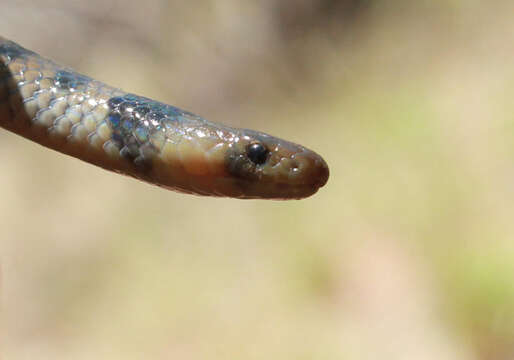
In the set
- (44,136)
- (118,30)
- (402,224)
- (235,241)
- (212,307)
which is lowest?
(212,307)

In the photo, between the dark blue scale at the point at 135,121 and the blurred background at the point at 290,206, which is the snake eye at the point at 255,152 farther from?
the blurred background at the point at 290,206

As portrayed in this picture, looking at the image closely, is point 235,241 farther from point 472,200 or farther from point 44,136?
point 44,136

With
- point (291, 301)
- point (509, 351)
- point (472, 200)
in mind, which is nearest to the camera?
point (509, 351)

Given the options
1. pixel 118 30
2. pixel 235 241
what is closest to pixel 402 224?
pixel 235 241

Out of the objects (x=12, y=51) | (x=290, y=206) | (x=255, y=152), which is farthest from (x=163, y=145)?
(x=290, y=206)

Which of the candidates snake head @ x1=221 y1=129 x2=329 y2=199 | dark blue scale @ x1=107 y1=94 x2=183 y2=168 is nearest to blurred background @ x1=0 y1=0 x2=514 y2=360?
snake head @ x1=221 y1=129 x2=329 y2=199

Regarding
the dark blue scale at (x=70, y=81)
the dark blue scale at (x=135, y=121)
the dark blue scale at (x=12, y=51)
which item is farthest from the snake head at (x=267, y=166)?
the dark blue scale at (x=12, y=51)
